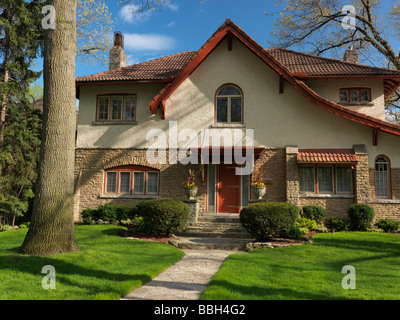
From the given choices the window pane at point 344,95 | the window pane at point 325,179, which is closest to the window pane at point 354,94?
the window pane at point 344,95

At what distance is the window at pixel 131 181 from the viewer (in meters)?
15.5

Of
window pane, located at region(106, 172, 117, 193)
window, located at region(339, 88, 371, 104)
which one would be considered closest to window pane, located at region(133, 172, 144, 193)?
window pane, located at region(106, 172, 117, 193)

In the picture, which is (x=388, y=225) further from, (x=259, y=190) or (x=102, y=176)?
(x=102, y=176)

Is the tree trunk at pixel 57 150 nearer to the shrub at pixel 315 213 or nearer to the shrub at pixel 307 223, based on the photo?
the shrub at pixel 307 223

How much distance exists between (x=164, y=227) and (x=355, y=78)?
1115 centimetres

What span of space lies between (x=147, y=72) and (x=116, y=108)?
2417 mm

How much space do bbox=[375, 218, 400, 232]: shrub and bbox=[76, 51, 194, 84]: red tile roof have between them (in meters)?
10.8

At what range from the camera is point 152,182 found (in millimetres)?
15469

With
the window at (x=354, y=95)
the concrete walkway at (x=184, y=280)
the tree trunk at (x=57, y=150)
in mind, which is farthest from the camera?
the window at (x=354, y=95)

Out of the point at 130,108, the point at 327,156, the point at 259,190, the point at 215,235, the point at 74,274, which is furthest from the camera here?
the point at 130,108

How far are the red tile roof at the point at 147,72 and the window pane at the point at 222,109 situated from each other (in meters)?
2.38

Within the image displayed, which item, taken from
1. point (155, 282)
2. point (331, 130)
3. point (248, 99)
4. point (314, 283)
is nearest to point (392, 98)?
point (331, 130)

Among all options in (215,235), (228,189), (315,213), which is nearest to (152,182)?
(228,189)
